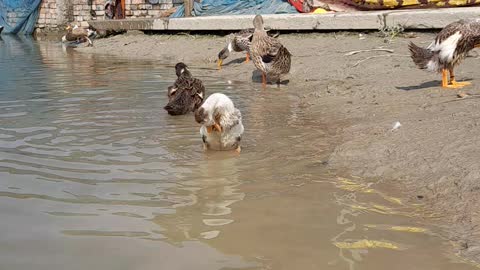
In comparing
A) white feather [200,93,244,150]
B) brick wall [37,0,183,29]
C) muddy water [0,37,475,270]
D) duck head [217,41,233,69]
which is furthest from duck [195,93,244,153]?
brick wall [37,0,183,29]

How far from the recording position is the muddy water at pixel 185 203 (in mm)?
3271

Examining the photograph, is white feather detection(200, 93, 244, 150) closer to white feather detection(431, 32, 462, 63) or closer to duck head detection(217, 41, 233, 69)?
white feather detection(431, 32, 462, 63)

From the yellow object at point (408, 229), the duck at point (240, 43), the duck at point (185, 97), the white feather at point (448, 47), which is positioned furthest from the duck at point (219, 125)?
the duck at point (240, 43)

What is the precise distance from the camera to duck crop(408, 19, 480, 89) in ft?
24.2

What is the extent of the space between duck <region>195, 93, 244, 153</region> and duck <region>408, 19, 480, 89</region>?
10.8ft

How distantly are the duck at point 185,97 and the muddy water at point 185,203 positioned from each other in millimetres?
242

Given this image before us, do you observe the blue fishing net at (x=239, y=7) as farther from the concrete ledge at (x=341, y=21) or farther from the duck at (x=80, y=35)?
the duck at (x=80, y=35)

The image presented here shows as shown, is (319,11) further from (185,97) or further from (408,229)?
(408,229)

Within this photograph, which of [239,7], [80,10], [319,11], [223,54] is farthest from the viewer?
[80,10]

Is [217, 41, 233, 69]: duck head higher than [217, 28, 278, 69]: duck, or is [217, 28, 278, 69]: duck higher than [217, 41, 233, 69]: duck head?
[217, 28, 278, 69]: duck

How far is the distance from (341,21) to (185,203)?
1018 centimetres

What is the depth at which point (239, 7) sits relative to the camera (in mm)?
19641

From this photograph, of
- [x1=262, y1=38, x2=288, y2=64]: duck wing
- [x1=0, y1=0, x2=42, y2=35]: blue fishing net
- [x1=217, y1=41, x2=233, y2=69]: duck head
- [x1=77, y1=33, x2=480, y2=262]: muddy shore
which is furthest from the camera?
[x1=0, y1=0, x2=42, y2=35]: blue fishing net

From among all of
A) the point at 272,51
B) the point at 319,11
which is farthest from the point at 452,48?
the point at 319,11
